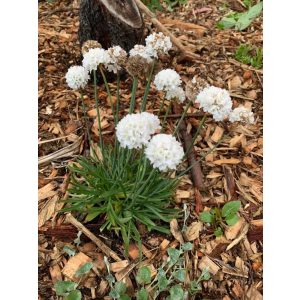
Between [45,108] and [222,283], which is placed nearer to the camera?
[222,283]

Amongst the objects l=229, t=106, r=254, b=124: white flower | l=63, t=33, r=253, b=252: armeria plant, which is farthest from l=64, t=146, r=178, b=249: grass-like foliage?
l=229, t=106, r=254, b=124: white flower

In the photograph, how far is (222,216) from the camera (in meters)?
2.02

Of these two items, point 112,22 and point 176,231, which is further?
point 112,22

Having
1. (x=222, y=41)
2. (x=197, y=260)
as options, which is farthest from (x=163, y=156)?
(x=222, y=41)

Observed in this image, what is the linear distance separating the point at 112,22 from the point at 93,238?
45.6 inches

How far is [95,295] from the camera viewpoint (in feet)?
5.83

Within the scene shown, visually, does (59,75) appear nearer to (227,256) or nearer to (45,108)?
(45,108)

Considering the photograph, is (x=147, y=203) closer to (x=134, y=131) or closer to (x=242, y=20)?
(x=134, y=131)

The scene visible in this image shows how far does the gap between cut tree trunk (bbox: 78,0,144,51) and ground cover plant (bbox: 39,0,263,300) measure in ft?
1.30

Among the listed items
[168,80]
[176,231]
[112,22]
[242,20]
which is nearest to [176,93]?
[168,80]

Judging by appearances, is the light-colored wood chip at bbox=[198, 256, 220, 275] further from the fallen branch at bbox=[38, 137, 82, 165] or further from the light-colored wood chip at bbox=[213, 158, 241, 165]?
the fallen branch at bbox=[38, 137, 82, 165]

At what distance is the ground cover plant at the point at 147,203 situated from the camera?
1732mm

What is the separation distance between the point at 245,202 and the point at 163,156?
0.80 m

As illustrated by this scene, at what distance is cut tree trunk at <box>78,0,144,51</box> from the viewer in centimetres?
242
